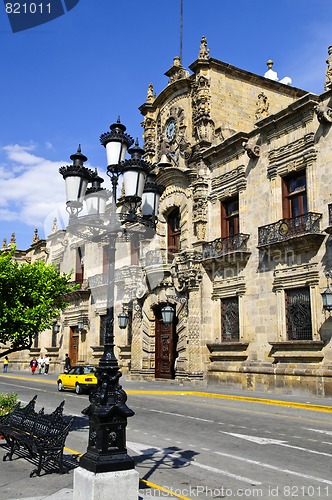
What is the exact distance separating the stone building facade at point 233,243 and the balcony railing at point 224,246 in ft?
0.17

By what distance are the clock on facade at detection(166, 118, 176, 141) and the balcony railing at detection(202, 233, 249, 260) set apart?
7606 millimetres

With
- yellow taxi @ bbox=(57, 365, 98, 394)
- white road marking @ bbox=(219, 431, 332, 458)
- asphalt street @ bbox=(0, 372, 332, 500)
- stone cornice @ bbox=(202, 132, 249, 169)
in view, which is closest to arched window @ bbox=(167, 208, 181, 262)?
stone cornice @ bbox=(202, 132, 249, 169)

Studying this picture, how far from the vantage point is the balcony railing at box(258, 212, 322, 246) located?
Answer: 61.3 feet

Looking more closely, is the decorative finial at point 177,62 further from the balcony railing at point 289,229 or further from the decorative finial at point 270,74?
the balcony railing at point 289,229

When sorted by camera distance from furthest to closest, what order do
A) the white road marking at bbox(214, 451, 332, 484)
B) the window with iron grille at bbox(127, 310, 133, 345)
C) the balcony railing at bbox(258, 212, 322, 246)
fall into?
the window with iron grille at bbox(127, 310, 133, 345), the balcony railing at bbox(258, 212, 322, 246), the white road marking at bbox(214, 451, 332, 484)

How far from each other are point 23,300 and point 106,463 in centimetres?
669

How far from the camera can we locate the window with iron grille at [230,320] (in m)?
22.5

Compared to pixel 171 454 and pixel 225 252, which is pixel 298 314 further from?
pixel 171 454

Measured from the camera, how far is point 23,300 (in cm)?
1184

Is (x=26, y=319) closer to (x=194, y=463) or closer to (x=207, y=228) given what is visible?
(x=194, y=463)

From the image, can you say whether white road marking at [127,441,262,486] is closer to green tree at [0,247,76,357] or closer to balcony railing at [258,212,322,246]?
green tree at [0,247,76,357]

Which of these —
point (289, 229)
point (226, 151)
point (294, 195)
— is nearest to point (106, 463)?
point (289, 229)

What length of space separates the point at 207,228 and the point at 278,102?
10.3 metres

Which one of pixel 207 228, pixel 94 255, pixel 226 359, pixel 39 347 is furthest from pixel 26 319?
pixel 39 347
